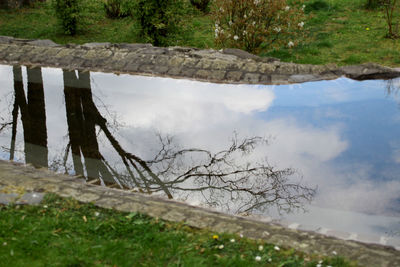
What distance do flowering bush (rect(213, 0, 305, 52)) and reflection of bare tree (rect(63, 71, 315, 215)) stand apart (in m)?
3.85

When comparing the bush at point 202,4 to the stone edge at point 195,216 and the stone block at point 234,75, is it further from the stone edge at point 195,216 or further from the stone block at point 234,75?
the stone edge at point 195,216

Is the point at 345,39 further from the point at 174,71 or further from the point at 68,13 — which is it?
the point at 68,13

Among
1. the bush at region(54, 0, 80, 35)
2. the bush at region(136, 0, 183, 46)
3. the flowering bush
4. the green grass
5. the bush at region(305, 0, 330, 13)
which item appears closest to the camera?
the green grass

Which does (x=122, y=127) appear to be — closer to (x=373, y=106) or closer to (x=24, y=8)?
(x=373, y=106)

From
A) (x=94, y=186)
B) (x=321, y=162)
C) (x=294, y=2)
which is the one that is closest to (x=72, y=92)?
(x=94, y=186)

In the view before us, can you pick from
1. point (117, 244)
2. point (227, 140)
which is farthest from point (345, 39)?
point (117, 244)

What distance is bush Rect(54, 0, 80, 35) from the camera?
11.7m

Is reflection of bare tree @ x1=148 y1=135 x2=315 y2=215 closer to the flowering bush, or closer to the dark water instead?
the dark water

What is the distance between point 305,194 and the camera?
182 inches

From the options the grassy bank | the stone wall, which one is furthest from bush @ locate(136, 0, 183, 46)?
the stone wall

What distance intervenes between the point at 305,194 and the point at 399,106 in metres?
2.62

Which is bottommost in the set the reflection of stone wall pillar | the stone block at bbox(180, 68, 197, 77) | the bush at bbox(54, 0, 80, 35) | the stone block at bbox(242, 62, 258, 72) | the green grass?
the green grass

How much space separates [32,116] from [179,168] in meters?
2.75

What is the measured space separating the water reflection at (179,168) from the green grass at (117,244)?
3.08 feet
